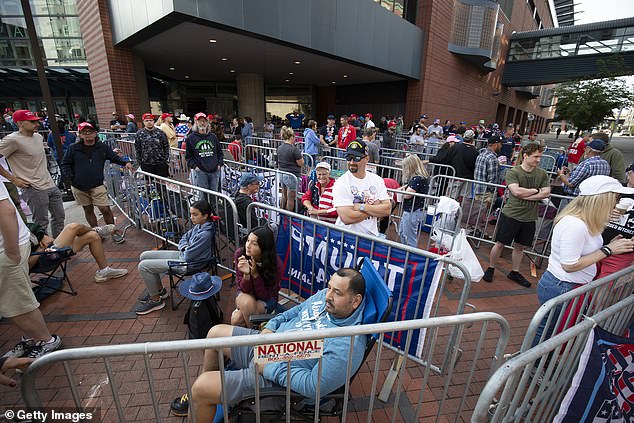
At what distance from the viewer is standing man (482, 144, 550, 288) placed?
409cm

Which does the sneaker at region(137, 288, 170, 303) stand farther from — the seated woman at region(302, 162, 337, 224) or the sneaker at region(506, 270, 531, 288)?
the sneaker at region(506, 270, 531, 288)

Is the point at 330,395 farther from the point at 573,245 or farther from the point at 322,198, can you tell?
the point at 322,198

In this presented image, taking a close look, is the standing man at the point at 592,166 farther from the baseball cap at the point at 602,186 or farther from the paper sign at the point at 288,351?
the paper sign at the point at 288,351

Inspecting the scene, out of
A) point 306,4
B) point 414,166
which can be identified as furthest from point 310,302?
point 306,4

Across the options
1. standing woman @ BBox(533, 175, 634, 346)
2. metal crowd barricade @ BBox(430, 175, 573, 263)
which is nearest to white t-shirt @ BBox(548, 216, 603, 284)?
standing woman @ BBox(533, 175, 634, 346)

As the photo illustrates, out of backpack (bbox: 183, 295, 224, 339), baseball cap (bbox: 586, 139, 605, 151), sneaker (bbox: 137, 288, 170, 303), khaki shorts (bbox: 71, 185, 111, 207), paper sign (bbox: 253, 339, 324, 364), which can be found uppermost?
baseball cap (bbox: 586, 139, 605, 151)

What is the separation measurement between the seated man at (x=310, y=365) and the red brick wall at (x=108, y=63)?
12790 millimetres

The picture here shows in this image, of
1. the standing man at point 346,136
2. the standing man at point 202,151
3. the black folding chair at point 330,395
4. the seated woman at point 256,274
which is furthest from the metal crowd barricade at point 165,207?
the standing man at point 346,136

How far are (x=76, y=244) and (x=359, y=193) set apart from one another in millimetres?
3736

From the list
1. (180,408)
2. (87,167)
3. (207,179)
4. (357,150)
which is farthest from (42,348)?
(207,179)

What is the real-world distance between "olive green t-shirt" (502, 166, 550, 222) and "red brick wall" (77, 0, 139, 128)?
13.2m

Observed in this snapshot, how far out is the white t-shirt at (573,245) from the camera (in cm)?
247

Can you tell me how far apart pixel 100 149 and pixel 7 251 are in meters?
3.03

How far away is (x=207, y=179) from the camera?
250 inches
